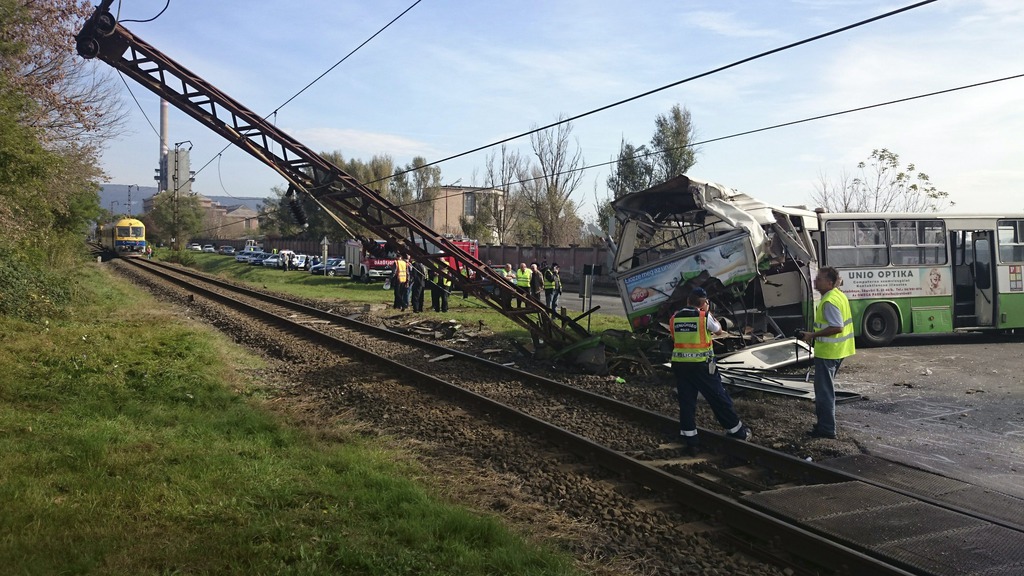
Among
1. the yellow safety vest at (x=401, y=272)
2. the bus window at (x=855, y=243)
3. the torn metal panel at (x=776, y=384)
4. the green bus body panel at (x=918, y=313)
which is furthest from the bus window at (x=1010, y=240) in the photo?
the yellow safety vest at (x=401, y=272)

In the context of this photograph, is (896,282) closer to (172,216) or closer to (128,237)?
(128,237)

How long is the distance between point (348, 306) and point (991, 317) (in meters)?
19.1

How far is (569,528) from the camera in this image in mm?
5805

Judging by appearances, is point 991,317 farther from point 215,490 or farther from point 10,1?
point 10,1

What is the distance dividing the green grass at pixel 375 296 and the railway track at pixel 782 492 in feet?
21.1

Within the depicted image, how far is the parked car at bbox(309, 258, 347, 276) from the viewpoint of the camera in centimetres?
4762

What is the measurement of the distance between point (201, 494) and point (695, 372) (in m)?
5.02

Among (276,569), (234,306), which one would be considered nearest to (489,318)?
(234,306)

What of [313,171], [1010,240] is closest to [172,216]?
[313,171]

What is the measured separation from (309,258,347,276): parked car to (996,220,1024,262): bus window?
121 ft

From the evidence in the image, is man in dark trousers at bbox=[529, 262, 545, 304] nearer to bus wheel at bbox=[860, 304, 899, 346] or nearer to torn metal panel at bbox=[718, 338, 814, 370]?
bus wheel at bbox=[860, 304, 899, 346]

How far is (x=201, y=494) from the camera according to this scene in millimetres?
5914

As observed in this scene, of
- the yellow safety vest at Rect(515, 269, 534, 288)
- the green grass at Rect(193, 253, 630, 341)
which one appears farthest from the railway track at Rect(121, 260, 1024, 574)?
the yellow safety vest at Rect(515, 269, 534, 288)

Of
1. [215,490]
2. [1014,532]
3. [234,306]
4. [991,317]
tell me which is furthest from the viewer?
[234,306]
